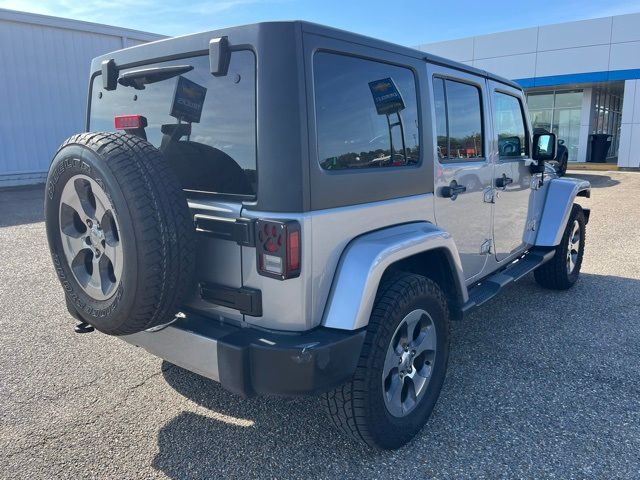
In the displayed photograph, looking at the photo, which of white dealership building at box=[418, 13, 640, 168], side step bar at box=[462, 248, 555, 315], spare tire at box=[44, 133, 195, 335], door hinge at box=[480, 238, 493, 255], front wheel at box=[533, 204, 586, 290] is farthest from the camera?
white dealership building at box=[418, 13, 640, 168]

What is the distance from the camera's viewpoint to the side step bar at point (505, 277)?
3.35 metres

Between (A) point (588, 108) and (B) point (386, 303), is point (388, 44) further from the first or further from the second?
(A) point (588, 108)

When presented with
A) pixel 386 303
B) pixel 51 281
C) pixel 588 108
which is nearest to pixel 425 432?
pixel 386 303

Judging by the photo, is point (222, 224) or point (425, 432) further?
point (425, 432)

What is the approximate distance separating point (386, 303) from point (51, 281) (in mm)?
4529

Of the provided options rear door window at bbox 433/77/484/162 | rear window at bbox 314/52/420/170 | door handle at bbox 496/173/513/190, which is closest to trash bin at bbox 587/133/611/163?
door handle at bbox 496/173/513/190

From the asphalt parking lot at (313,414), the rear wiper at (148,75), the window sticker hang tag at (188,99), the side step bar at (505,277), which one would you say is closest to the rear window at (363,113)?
the window sticker hang tag at (188,99)

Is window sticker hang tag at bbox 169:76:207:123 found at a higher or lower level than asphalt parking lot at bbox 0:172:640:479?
Result: higher

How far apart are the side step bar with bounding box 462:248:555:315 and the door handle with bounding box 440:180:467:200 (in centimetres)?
69

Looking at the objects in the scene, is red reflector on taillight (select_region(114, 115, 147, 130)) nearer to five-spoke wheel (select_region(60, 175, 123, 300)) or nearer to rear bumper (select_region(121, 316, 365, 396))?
five-spoke wheel (select_region(60, 175, 123, 300))

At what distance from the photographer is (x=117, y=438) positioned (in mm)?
2676

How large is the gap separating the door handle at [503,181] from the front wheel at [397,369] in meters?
1.40

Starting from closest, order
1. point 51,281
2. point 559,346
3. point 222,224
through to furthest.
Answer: point 222,224
point 559,346
point 51,281

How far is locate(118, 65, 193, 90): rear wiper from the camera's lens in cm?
244
